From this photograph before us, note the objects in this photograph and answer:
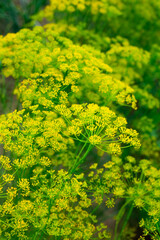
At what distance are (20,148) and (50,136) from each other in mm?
366

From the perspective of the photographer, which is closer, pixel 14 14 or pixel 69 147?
pixel 69 147

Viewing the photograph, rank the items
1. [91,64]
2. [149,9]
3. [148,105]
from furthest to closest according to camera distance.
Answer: [149,9] → [148,105] → [91,64]

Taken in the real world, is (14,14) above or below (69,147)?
above

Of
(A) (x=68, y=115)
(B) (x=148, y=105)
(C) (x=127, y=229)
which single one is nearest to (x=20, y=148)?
(A) (x=68, y=115)

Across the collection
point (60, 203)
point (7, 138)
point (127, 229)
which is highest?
point (7, 138)

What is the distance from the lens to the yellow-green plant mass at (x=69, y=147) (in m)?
2.52

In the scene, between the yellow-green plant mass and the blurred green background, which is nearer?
the yellow-green plant mass

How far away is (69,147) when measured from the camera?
3.45 meters

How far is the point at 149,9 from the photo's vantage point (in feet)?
20.5

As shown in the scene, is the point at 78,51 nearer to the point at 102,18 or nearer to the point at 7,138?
the point at 7,138

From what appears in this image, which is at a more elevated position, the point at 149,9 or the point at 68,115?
the point at 149,9

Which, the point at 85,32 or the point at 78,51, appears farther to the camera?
the point at 85,32

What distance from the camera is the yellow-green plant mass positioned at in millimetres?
2521

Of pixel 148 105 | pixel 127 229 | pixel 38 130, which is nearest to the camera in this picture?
pixel 38 130
